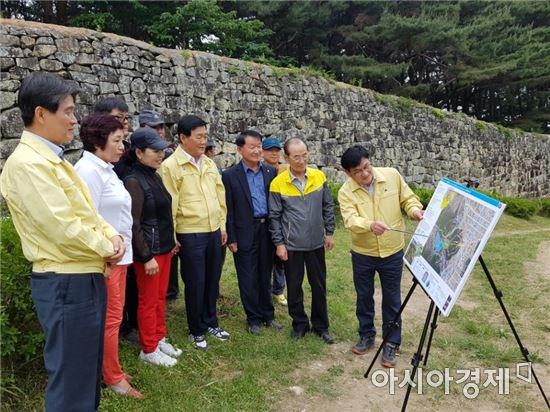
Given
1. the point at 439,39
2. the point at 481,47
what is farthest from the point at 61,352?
the point at 481,47

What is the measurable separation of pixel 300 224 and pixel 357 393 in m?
1.24

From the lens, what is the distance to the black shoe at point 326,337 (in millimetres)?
3366

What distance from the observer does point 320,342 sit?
132 inches

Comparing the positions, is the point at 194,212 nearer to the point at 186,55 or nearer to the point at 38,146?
the point at 38,146

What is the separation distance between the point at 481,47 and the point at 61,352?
19.8m

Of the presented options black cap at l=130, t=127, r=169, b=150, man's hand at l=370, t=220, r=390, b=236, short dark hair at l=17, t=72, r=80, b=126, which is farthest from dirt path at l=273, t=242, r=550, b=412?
short dark hair at l=17, t=72, r=80, b=126

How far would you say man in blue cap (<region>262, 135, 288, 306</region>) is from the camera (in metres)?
3.86

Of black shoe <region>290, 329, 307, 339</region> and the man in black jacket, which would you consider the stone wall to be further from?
black shoe <region>290, 329, 307, 339</region>

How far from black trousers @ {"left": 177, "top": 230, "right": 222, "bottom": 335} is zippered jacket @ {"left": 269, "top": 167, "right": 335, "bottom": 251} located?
487mm

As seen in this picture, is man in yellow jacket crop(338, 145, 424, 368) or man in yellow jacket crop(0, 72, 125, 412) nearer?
man in yellow jacket crop(0, 72, 125, 412)

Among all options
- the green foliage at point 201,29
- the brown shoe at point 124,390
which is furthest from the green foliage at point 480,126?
the brown shoe at point 124,390

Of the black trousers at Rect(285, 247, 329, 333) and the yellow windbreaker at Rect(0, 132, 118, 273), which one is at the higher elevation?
the yellow windbreaker at Rect(0, 132, 118, 273)

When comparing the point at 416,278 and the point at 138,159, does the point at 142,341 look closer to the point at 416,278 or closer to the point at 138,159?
the point at 138,159

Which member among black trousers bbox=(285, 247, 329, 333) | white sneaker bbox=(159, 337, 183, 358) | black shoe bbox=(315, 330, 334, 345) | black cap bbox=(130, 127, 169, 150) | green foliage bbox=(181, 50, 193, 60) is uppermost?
green foliage bbox=(181, 50, 193, 60)
